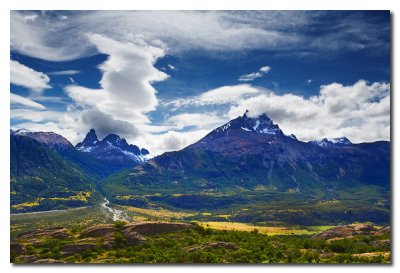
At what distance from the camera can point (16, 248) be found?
771 inches

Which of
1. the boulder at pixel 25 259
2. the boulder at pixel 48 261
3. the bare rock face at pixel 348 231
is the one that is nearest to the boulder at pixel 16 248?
the boulder at pixel 25 259

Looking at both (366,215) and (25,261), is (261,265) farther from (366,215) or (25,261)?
(366,215)

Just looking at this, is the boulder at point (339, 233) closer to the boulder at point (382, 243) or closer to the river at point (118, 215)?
the boulder at point (382, 243)

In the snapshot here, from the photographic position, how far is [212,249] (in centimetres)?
1980

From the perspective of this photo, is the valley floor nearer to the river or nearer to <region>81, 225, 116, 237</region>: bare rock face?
<region>81, 225, 116, 237</region>: bare rock face

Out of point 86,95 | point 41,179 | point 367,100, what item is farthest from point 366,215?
point 41,179

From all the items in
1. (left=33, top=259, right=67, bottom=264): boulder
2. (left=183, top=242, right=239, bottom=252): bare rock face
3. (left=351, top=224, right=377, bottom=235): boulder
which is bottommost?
(left=351, top=224, right=377, bottom=235): boulder

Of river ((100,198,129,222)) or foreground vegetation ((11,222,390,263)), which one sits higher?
foreground vegetation ((11,222,390,263))

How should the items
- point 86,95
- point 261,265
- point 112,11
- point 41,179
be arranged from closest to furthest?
point 261,265 → point 112,11 → point 86,95 → point 41,179

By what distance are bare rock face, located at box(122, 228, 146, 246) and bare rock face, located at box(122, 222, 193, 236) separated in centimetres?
38

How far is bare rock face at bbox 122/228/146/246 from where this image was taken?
2110 cm

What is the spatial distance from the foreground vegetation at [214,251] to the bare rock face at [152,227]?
0.48 metres

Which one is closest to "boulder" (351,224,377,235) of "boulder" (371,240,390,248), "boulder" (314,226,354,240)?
"boulder" (314,226,354,240)

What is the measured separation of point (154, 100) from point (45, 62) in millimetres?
6801
